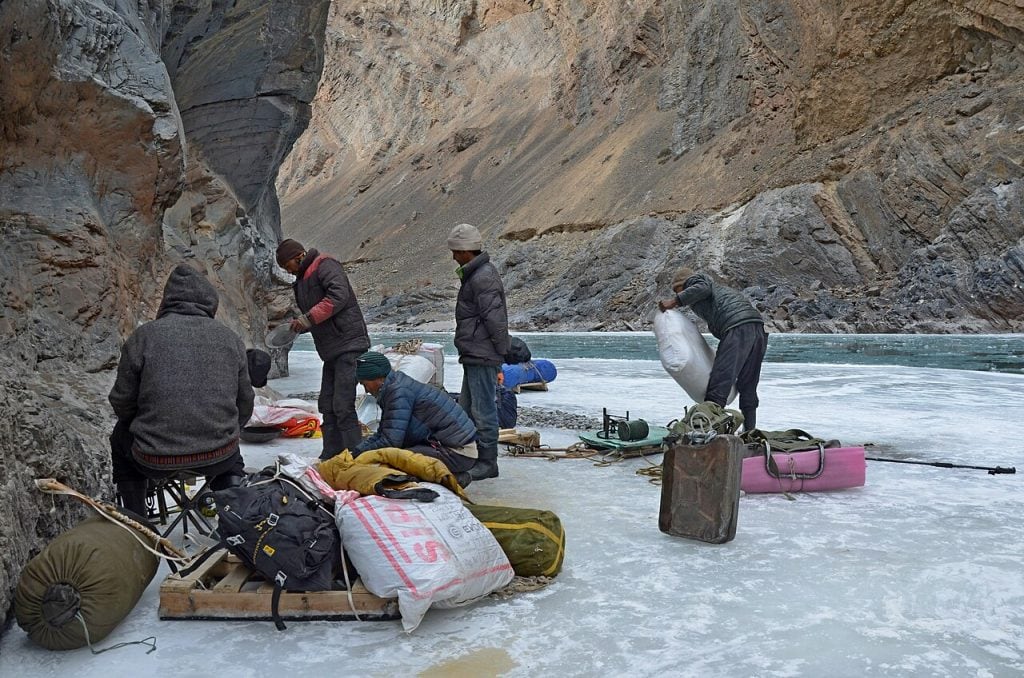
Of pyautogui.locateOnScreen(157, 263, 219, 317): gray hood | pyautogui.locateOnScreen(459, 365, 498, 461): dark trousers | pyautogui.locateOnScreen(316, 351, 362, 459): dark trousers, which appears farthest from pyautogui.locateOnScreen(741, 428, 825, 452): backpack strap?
pyautogui.locateOnScreen(157, 263, 219, 317): gray hood

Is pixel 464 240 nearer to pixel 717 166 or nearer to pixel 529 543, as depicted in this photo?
pixel 529 543

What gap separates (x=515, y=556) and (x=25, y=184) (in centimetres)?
416

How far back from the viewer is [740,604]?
115 inches

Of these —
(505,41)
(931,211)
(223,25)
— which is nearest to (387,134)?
(505,41)

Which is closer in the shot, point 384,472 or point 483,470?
point 384,472

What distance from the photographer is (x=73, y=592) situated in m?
2.57

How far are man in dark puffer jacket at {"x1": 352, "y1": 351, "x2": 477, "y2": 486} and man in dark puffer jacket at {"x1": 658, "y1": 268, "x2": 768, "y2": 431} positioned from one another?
76.6 inches

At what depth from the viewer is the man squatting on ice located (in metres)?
4.78

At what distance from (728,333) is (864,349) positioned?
17920 millimetres

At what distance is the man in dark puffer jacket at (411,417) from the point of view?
4.27m

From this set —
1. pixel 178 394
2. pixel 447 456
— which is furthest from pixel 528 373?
pixel 178 394

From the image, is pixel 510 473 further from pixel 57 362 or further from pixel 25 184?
pixel 25 184

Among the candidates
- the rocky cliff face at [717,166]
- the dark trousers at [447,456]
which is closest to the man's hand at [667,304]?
the dark trousers at [447,456]

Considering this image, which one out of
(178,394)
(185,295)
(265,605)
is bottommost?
→ (265,605)
